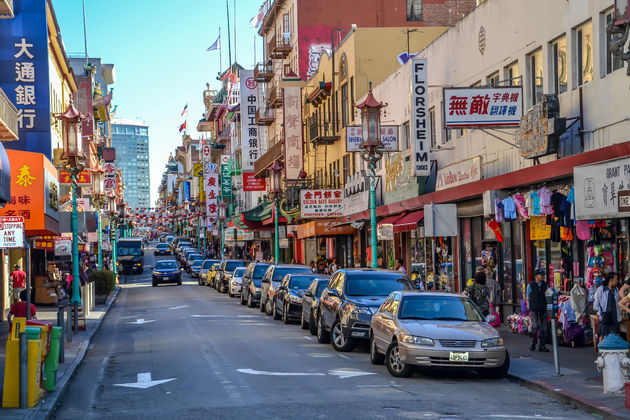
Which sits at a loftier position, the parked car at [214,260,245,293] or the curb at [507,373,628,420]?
the parked car at [214,260,245,293]

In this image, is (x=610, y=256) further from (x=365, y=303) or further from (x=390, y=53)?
(x=390, y=53)

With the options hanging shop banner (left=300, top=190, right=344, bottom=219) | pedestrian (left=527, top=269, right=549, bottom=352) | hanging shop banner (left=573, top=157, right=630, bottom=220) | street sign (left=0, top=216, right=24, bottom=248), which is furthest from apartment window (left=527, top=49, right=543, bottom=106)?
hanging shop banner (left=300, top=190, right=344, bottom=219)

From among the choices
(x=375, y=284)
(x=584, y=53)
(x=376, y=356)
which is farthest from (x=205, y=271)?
(x=376, y=356)

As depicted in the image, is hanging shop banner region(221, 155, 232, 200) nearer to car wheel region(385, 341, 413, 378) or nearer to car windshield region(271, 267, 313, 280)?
car windshield region(271, 267, 313, 280)

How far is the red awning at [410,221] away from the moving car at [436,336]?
13598 mm

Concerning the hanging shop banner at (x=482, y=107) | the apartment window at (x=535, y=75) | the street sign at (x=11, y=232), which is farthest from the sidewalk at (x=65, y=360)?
the apartment window at (x=535, y=75)

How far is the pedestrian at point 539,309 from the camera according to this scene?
19.5 m

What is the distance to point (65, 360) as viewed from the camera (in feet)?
63.7

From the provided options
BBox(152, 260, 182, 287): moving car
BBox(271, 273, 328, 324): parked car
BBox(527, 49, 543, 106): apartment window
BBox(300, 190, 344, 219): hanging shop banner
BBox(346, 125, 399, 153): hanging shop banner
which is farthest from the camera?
BBox(152, 260, 182, 287): moving car

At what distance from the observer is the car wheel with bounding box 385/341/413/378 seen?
52.3 feet

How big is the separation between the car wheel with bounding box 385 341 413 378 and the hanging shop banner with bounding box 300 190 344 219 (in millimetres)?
Result: 27485

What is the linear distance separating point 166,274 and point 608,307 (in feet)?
144

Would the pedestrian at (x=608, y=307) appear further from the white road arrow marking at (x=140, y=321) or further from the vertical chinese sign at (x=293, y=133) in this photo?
the vertical chinese sign at (x=293, y=133)

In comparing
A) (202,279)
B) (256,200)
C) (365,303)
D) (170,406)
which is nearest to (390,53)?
(202,279)
